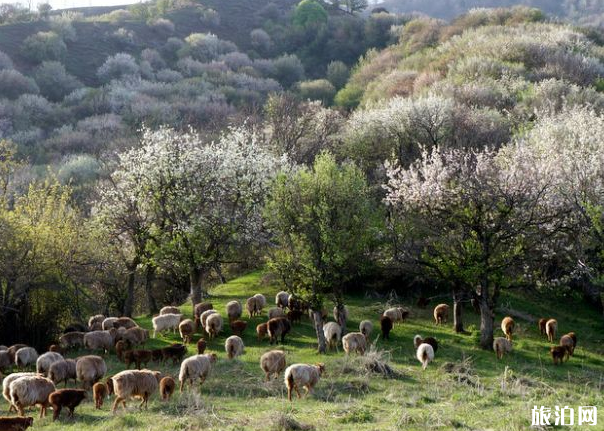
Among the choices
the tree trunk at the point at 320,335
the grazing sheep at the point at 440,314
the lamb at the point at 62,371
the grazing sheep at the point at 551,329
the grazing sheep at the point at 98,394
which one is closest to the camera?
the grazing sheep at the point at 98,394

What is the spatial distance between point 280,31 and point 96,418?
140331 mm

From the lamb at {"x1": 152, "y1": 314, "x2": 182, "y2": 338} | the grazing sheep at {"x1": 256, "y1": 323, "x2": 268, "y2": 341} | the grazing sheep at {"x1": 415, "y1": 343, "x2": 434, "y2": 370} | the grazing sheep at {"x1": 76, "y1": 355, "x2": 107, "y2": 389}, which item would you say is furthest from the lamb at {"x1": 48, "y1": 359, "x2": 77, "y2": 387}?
the grazing sheep at {"x1": 415, "y1": 343, "x2": 434, "y2": 370}

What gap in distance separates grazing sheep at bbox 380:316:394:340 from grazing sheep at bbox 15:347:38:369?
1563 cm

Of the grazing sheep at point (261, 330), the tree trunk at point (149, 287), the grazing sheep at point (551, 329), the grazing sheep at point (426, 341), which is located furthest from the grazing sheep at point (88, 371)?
the grazing sheep at point (551, 329)

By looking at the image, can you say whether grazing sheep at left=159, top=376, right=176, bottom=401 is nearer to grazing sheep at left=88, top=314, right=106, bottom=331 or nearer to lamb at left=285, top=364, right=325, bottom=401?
lamb at left=285, top=364, right=325, bottom=401

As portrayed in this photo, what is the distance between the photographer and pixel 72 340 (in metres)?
31.1

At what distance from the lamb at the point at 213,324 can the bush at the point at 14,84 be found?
80885 millimetres

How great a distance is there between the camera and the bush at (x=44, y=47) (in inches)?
4496

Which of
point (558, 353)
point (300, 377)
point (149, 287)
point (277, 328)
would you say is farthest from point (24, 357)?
point (558, 353)

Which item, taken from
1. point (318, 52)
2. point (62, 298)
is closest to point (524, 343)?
point (62, 298)

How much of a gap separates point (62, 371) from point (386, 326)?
14.7 m

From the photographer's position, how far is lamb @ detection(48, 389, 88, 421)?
20.1 m

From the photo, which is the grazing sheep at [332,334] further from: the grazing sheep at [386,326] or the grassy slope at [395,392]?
the grazing sheep at [386,326]

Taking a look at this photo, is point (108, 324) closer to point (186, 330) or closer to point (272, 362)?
point (186, 330)
